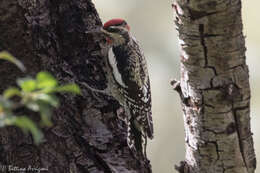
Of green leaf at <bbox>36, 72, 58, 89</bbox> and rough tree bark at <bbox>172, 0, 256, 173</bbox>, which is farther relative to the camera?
rough tree bark at <bbox>172, 0, 256, 173</bbox>

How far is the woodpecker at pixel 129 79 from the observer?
4008 millimetres

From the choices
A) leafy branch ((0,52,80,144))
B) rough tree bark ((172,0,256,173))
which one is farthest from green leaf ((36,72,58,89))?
rough tree bark ((172,0,256,173))

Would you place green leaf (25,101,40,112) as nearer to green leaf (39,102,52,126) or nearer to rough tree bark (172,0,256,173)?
green leaf (39,102,52,126)

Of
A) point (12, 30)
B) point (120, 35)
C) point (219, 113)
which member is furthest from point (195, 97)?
point (120, 35)

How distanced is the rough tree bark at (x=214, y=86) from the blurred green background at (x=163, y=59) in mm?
6157

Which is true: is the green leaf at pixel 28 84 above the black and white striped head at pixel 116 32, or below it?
below

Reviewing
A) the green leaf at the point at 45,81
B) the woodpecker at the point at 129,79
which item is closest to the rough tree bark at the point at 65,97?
the woodpecker at the point at 129,79

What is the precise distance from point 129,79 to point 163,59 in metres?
5.72

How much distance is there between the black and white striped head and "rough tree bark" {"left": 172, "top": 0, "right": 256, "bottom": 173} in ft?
4.82

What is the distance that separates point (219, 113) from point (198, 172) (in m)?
0.48

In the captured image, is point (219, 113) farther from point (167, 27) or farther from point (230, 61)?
point (167, 27)

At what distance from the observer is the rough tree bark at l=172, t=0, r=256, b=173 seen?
2426mm

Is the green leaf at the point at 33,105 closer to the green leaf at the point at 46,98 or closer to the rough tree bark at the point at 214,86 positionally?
the green leaf at the point at 46,98

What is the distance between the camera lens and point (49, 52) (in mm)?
3297
